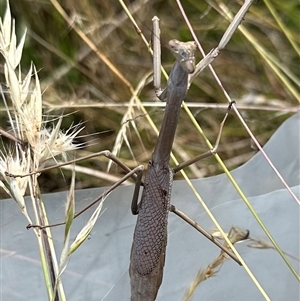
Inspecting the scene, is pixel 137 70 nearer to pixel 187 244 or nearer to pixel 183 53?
pixel 187 244

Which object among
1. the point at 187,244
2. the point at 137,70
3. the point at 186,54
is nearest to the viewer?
the point at 186,54

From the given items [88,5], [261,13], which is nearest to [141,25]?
[88,5]

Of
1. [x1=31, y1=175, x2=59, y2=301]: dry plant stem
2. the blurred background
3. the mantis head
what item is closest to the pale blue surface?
the blurred background

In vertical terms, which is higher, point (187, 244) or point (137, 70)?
point (137, 70)

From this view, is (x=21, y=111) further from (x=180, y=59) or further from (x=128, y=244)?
(x=128, y=244)

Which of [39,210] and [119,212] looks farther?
[119,212]

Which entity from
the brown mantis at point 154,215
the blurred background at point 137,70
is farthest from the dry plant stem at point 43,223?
the blurred background at point 137,70

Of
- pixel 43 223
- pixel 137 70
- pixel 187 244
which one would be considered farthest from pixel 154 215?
pixel 137 70
